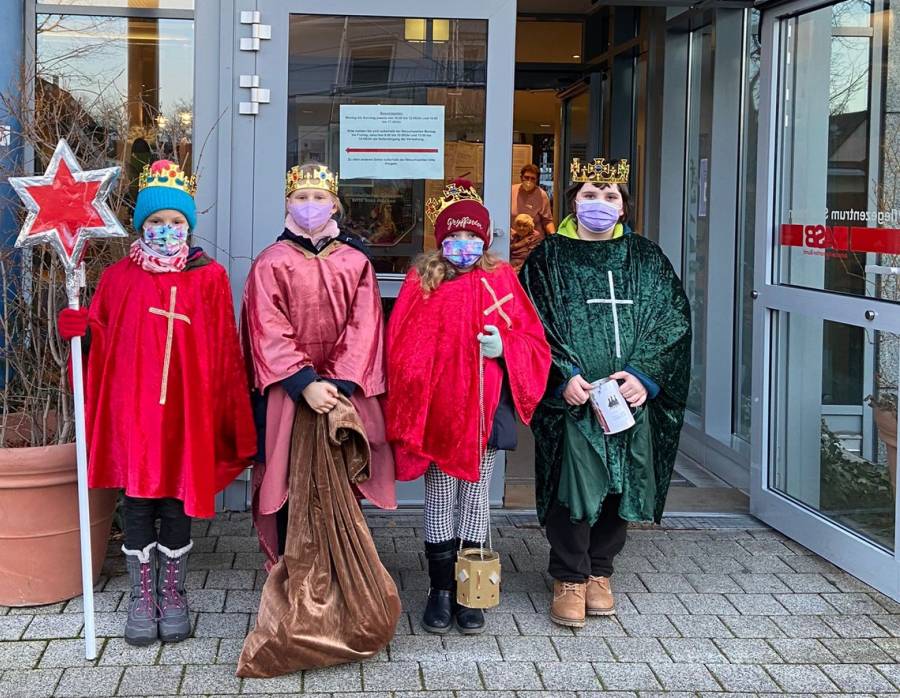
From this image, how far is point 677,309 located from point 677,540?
1473mm

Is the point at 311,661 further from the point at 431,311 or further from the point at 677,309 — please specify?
the point at 677,309

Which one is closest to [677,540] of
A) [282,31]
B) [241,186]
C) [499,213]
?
[499,213]

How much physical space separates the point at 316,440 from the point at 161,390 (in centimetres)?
57

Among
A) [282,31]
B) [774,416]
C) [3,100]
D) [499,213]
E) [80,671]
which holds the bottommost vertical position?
[80,671]

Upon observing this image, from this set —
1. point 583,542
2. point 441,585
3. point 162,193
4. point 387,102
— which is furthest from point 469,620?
point 387,102

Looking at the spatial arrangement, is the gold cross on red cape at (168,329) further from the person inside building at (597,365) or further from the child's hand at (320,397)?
the person inside building at (597,365)

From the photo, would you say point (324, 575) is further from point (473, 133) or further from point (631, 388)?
point (473, 133)

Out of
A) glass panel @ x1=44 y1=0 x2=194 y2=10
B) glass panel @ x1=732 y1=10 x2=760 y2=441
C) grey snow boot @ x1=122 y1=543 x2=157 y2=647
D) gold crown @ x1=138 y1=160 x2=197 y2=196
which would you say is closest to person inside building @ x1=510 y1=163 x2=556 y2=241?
glass panel @ x1=732 y1=10 x2=760 y2=441

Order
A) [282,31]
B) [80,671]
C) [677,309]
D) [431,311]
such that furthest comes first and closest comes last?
1. [282,31]
2. [677,309]
3. [431,311]
4. [80,671]

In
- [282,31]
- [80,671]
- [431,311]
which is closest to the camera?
[80,671]

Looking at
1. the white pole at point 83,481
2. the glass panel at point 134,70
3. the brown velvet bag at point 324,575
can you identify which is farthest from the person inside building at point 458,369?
the glass panel at point 134,70

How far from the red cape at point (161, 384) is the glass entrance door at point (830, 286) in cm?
266

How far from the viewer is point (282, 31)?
561cm

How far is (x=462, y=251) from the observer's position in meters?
4.29
